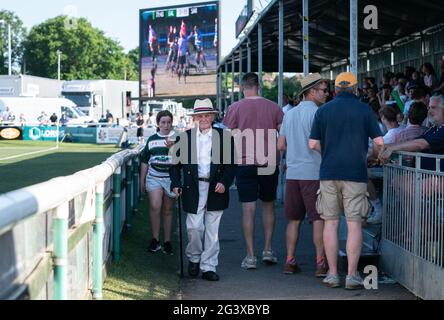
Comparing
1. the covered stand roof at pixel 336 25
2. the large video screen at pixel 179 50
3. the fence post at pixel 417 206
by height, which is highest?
the large video screen at pixel 179 50

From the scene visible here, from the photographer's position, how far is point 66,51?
406 feet

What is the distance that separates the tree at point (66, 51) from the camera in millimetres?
122062

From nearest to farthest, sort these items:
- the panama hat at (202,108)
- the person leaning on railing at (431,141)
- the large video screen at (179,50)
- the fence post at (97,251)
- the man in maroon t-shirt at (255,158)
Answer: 1. the fence post at (97,251)
2. the person leaning on railing at (431,141)
3. the panama hat at (202,108)
4. the man in maroon t-shirt at (255,158)
5. the large video screen at (179,50)

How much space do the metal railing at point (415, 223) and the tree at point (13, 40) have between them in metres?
113

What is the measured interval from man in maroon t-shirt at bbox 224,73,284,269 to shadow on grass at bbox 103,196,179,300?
3.25 ft

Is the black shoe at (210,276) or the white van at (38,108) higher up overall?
the white van at (38,108)

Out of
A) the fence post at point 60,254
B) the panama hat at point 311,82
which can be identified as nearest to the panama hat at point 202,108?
the panama hat at point 311,82

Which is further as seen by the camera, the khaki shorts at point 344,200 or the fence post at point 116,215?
the fence post at point 116,215

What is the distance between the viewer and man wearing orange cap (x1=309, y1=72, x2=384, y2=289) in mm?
7719

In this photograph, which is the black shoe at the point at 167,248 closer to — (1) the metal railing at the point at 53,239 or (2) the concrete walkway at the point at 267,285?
(2) the concrete walkway at the point at 267,285

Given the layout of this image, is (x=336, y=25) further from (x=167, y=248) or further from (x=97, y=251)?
(x=97, y=251)

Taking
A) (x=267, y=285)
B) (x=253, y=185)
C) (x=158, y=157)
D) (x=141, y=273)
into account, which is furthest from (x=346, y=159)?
(x=158, y=157)

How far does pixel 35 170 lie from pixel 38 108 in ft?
110

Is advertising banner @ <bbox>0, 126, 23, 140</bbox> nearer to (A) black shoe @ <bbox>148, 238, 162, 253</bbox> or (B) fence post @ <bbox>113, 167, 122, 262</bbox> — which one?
(A) black shoe @ <bbox>148, 238, 162, 253</bbox>
